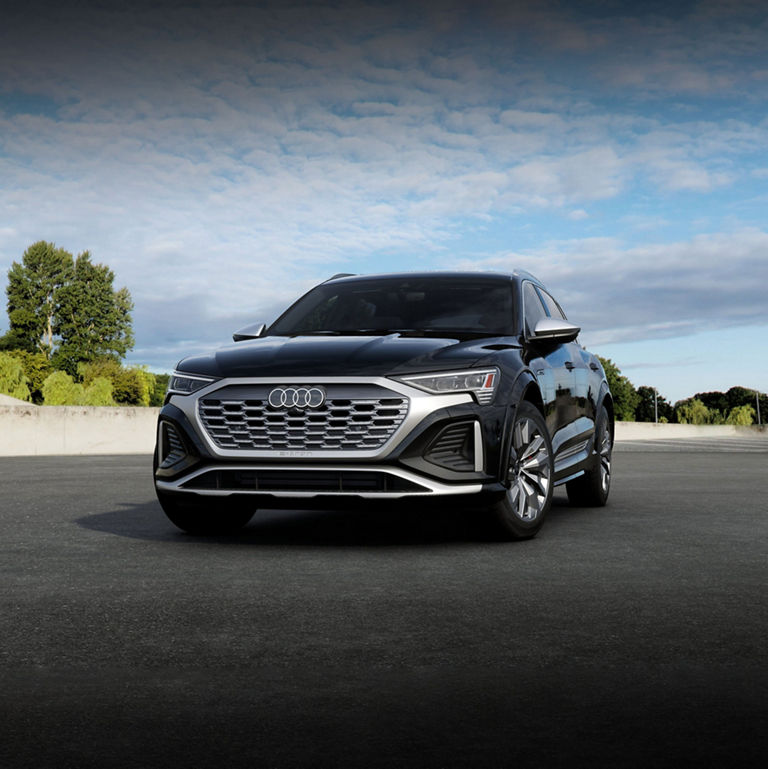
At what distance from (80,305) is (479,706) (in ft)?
332

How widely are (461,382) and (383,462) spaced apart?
69 cm

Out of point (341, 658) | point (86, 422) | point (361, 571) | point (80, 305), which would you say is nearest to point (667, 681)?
point (341, 658)

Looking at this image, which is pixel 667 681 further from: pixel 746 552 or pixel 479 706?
pixel 746 552

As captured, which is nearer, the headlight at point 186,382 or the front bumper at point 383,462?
the front bumper at point 383,462

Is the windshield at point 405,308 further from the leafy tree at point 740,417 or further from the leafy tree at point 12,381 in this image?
the leafy tree at point 740,417

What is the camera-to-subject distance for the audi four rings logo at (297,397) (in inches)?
261

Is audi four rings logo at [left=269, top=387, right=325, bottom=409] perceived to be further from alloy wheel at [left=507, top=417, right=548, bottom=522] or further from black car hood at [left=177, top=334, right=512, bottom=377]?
alloy wheel at [left=507, top=417, right=548, bottom=522]

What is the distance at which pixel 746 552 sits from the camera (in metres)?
6.67

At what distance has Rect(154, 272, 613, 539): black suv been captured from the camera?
21.5 ft

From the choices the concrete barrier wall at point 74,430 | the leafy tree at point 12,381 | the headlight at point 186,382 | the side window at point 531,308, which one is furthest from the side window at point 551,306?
the leafy tree at point 12,381

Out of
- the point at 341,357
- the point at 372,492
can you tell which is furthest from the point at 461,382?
the point at 372,492

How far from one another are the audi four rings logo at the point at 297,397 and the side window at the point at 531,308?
1963 millimetres

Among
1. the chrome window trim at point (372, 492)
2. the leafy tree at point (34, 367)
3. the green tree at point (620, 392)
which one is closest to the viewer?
the chrome window trim at point (372, 492)

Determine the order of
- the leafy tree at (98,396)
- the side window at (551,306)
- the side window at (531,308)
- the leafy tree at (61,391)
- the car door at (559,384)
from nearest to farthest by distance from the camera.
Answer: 1. the car door at (559,384)
2. the side window at (531,308)
3. the side window at (551,306)
4. the leafy tree at (61,391)
5. the leafy tree at (98,396)
